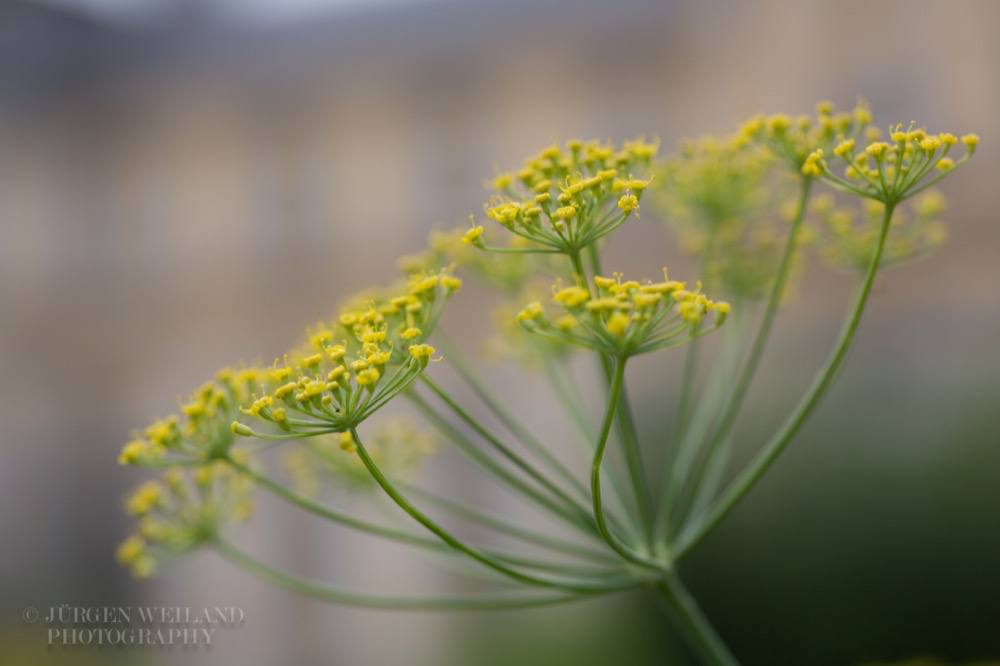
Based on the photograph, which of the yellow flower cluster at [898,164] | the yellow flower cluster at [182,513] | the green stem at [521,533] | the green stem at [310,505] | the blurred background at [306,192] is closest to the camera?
the yellow flower cluster at [898,164]

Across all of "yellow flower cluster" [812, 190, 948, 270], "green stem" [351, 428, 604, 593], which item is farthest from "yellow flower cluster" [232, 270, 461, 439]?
"yellow flower cluster" [812, 190, 948, 270]

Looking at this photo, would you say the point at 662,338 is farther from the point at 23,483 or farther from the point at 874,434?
the point at 23,483

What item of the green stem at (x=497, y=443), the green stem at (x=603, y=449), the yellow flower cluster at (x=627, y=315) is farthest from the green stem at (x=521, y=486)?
the yellow flower cluster at (x=627, y=315)

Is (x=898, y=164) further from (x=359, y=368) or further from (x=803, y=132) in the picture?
(x=359, y=368)

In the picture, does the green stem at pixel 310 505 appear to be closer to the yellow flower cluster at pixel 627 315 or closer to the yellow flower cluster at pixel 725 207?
the yellow flower cluster at pixel 627 315

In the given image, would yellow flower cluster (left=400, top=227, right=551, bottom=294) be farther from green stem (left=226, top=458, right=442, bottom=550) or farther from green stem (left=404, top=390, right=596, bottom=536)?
green stem (left=226, top=458, right=442, bottom=550)

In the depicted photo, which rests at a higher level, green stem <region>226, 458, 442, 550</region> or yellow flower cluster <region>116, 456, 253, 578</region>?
green stem <region>226, 458, 442, 550</region>

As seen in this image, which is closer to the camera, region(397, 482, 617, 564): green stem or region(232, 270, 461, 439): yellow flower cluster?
region(232, 270, 461, 439): yellow flower cluster

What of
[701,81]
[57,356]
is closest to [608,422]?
[701,81]
